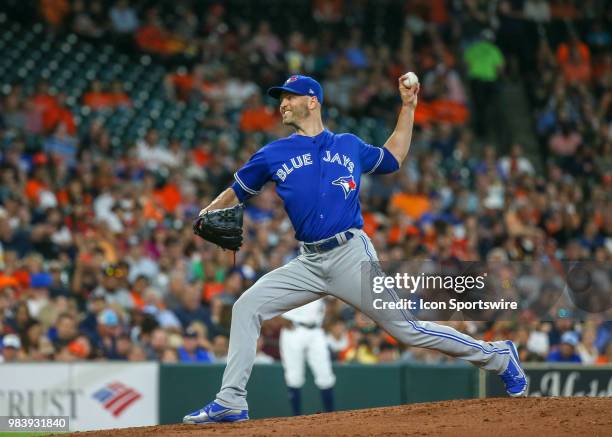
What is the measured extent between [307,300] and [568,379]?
5.39 meters

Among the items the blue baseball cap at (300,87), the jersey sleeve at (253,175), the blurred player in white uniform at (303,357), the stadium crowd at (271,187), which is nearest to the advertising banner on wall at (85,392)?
the stadium crowd at (271,187)

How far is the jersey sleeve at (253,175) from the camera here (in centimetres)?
633

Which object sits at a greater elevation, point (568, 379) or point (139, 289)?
point (139, 289)

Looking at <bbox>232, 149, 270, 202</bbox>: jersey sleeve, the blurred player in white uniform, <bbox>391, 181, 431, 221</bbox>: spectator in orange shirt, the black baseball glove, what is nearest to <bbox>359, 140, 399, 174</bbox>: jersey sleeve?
<bbox>232, 149, 270, 202</bbox>: jersey sleeve

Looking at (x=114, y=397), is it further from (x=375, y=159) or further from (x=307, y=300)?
(x=375, y=159)

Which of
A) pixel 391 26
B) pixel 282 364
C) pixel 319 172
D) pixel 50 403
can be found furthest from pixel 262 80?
pixel 319 172

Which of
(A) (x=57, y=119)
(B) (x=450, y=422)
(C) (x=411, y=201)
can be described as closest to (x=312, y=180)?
(B) (x=450, y=422)

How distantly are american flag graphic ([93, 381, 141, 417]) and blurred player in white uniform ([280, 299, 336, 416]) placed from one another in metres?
1.60

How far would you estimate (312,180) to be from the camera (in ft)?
20.5

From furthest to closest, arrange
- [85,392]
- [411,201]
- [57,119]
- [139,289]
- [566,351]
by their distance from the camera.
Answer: [411,201] → [57,119] → [139,289] → [566,351] → [85,392]

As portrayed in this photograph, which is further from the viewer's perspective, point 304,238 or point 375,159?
point 375,159

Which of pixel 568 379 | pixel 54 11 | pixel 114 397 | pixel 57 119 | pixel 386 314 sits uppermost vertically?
pixel 54 11

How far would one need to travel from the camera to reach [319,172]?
627cm

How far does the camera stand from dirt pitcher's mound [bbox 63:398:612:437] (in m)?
5.77
